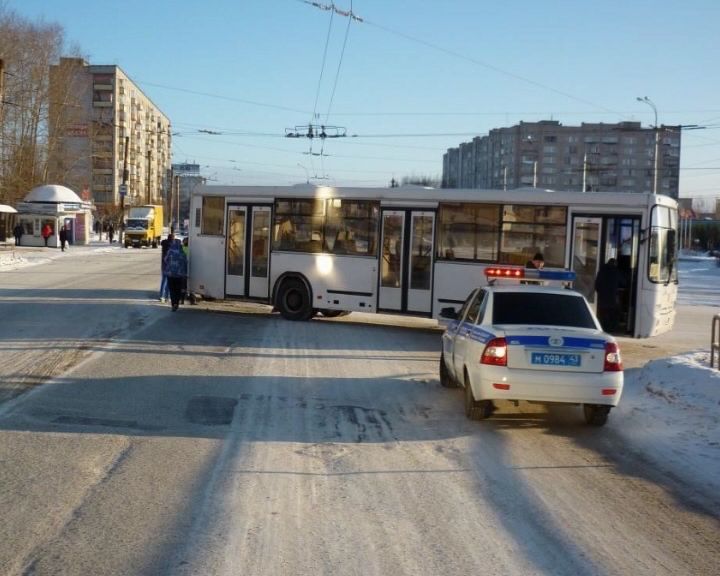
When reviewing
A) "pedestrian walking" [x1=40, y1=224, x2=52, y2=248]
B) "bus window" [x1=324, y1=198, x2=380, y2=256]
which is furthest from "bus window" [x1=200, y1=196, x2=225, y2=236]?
"pedestrian walking" [x1=40, y1=224, x2=52, y2=248]

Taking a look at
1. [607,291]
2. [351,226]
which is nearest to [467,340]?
[607,291]

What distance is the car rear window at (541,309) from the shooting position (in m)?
10.0

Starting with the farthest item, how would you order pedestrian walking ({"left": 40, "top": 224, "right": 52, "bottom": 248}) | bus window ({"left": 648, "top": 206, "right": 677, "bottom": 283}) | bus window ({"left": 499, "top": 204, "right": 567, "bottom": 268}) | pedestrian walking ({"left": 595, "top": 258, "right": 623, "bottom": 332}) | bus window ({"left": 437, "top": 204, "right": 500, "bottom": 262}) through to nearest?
1. pedestrian walking ({"left": 40, "top": 224, "right": 52, "bottom": 248})
2. bus window ({"left": 437, "top": 204, "right": 500, "bottom": 262})
3. bus window ({"left": 499, "top": 204, "right": 567, "bottom": 268})
4. bus window ({"left": 648, "top": 206, "right": 677, "bottom": 283})
5. pedestrian walking ({"left": 595, "top": 258, "right": 623, "bottom": 332})

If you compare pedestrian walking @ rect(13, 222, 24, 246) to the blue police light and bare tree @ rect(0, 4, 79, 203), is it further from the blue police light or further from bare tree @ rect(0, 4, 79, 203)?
the blue police light

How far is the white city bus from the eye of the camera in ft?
57.7

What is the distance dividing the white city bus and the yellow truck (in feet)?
166

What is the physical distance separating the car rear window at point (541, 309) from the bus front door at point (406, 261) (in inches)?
341

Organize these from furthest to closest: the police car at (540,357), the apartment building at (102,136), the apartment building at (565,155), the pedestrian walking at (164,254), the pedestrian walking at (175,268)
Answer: the apartment building at (565,155) → the apartment building at (102,136) → the pedestrian walking at (164,254) → the pedestrian walking at (175,268) → the police car at (540,357)

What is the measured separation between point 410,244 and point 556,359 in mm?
10231

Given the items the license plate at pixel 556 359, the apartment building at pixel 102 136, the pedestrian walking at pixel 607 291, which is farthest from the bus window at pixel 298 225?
the apartment building at pixel 102 136

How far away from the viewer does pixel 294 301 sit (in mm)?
20750

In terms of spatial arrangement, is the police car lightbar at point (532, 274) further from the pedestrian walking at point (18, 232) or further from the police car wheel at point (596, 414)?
the pedestrian walking at point (18, 232)

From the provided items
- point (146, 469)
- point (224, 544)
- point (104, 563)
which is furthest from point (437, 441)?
point (104, 563)

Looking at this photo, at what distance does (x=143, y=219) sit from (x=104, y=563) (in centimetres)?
6923
